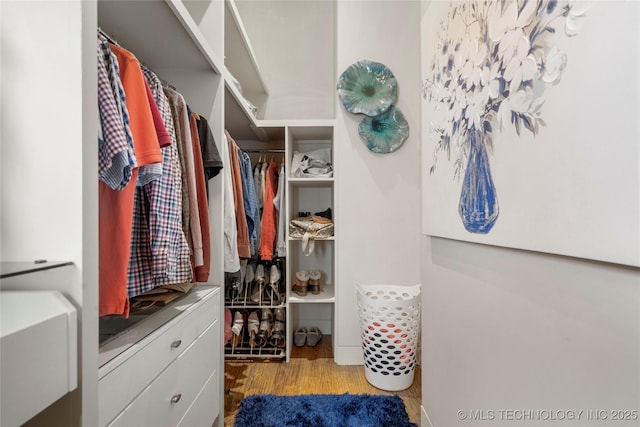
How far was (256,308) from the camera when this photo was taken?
193 centimetres

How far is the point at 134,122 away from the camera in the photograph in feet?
2.27

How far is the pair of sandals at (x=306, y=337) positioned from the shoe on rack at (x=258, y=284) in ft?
1.56

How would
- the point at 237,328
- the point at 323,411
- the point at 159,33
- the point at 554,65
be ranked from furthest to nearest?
the point at 237,328
the point at 323,411
the point at 159,33
the point at 554,65

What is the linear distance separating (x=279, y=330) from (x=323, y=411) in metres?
0.66

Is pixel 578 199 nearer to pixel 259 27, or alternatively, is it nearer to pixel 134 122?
pixel 134 122

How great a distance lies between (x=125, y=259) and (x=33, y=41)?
0.46 meters

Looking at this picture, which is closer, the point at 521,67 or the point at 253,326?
the point at 521,67

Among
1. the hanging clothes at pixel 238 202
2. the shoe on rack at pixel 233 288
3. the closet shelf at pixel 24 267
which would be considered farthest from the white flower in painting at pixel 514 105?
the shoe on rack at pixel 233 288

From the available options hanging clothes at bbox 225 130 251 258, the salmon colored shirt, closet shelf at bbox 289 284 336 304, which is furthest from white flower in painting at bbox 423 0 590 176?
closet shelf at bbox 289 284 336 304

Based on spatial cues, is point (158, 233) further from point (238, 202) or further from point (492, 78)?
point (492, 78)

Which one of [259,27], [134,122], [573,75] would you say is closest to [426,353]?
[573,75]

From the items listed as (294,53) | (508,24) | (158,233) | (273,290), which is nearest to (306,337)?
(273,290)

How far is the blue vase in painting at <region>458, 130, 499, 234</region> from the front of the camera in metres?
0.75

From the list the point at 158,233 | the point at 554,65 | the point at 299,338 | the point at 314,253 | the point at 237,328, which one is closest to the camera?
the point at 554,65
